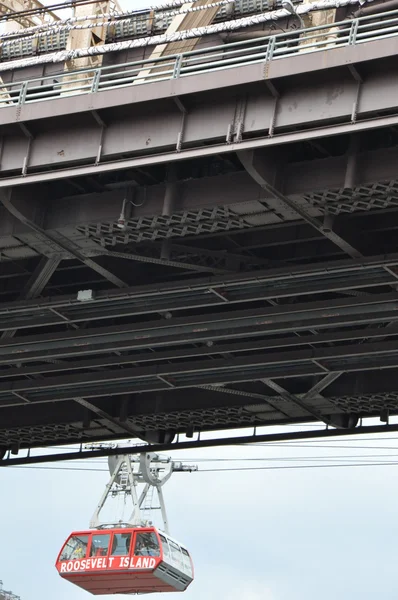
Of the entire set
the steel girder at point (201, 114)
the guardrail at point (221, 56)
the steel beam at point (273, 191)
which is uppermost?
the guardrail at point (221, 56)

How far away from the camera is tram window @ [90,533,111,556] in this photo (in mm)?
64625

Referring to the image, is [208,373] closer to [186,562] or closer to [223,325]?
[223,325]

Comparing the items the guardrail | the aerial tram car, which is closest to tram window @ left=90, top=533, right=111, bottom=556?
the aerial tram car

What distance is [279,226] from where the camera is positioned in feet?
103

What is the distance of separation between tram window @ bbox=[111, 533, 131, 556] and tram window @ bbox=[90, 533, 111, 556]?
1.35 ft

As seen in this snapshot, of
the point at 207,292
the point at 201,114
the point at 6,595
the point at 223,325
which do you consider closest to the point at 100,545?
the point at 223,325

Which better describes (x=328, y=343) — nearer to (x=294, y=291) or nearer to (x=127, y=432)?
(x=294, y=291)

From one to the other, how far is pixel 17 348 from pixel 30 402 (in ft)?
19.5

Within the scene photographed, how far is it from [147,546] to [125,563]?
4.48ft

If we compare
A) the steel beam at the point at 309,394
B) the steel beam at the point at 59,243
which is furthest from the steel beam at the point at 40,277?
the steel beam at the point at 309,394

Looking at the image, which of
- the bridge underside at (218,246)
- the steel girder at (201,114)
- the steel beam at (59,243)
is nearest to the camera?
the steel girder at (201,114)

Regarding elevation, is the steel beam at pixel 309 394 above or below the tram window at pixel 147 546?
above

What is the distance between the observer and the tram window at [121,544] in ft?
211

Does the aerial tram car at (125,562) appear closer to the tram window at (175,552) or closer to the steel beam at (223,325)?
the tram window at (175,552)
